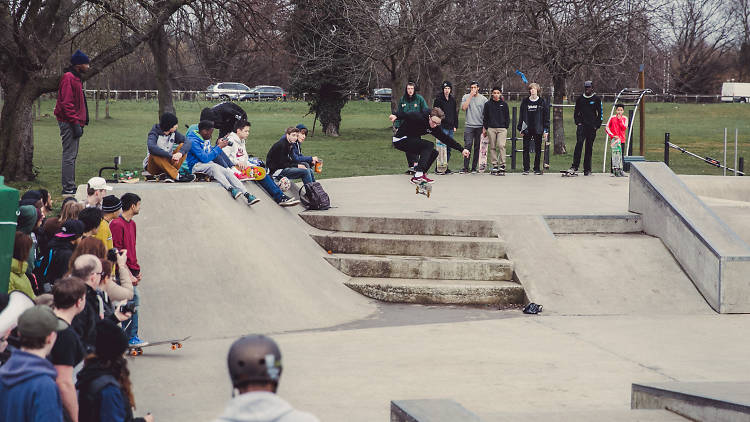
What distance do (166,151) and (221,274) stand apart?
2.18m

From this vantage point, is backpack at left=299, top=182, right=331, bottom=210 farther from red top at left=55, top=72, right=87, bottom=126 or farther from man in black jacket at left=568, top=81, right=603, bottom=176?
man in black jacket at left=568, top=81, right=603, bottom=176

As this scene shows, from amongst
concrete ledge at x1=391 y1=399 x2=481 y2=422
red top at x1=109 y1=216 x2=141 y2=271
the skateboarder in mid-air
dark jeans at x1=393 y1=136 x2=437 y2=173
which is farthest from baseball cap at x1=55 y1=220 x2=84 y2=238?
dark jeans at x1=393 y1=136 x2=437 y2=173

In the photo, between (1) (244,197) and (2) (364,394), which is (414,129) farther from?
(2) (364,394)

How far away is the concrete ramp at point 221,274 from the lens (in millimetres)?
9047

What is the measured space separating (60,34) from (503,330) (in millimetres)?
11249

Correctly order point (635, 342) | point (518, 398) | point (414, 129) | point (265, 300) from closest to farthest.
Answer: point (518, 398), point (635, 342), point (265, 300), point (414, 129)

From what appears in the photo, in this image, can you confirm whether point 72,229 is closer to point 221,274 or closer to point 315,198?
point 221,274

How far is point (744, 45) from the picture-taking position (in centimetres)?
8088

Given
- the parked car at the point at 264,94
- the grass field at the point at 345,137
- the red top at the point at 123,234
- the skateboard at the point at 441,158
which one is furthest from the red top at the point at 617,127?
the parked car at the point at 264,94

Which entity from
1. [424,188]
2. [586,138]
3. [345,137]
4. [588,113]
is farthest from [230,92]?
[424,188]

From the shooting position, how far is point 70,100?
39.9 feet

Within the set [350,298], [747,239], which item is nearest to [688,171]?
[747,239]

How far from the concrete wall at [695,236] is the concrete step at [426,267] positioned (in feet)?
7.52

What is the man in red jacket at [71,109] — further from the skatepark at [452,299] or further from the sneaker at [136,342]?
the sneaker at [136,342]
